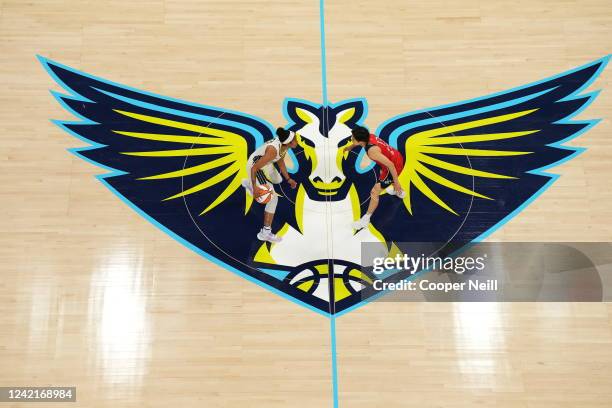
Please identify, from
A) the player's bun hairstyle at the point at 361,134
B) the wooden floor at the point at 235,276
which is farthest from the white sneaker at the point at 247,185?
the player's bun hairstyle at the point at 361,134

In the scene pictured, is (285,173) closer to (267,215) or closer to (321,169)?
(267,215)

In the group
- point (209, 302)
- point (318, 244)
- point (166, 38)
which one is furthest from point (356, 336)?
point (166, 38)

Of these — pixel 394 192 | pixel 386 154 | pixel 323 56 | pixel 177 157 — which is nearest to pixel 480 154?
pixel 394 192

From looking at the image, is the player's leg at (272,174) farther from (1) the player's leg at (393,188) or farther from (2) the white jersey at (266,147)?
(1) the player's leg at (393,188)

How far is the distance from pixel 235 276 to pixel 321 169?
1.54 metres

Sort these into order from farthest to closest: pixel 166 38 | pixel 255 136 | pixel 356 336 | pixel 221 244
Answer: pixel 166 38 → pixel 255 136 → pixel 221 244 → pixel 356 336

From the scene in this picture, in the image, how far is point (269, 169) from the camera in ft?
19.5

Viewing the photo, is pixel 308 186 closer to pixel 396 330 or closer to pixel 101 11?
pixel 396 330

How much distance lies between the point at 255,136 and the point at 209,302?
1967mm

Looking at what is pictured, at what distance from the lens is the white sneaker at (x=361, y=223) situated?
612 centimetres

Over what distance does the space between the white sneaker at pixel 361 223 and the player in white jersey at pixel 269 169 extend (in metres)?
0.78

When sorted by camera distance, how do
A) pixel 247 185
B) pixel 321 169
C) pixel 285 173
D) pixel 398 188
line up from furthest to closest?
pixel 321 169 < pixel 247 185 < pixel 398 188 < pixel 285 173

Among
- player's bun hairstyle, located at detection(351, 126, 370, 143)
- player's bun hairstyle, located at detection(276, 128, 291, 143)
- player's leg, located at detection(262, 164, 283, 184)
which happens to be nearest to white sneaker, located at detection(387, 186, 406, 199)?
player's bun hairstyle, located at detection(351, 126, 370, 143)

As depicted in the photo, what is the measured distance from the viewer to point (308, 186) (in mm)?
6340
